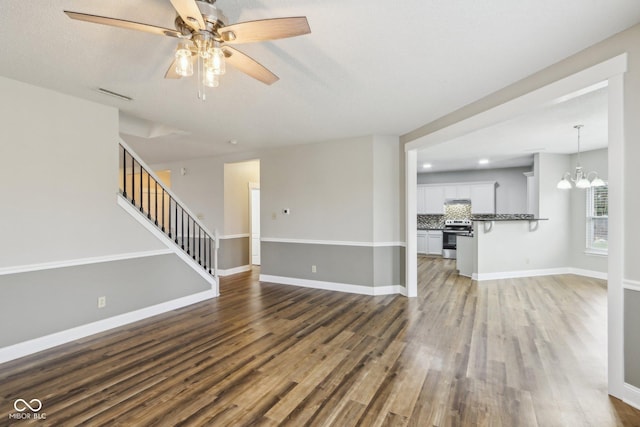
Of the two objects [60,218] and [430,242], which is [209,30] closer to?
[60,218]

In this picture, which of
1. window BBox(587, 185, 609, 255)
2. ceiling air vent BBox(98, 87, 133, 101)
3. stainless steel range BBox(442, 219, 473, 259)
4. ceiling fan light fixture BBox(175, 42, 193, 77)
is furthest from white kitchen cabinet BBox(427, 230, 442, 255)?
ceiling fan light fixture BBox(175, 42, 193, 77)

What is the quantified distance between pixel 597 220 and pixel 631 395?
539cm

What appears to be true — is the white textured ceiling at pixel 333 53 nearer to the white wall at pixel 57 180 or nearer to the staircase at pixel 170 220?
the white wall at pixel 57 180

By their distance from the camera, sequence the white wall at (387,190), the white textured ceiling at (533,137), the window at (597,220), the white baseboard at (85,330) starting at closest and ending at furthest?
the white baseboard at (85,330), the white textured ceiling at (533,137), the white wall at (387,190), the window at (597,220)

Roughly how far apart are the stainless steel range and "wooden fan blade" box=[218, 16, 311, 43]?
7930 millimetres

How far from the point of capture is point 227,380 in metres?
2.37

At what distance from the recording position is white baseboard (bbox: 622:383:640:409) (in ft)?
6.51

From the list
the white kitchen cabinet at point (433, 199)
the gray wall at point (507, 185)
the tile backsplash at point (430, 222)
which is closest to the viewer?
the gray wall at point (507, 185)

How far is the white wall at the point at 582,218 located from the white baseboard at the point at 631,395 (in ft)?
16.4

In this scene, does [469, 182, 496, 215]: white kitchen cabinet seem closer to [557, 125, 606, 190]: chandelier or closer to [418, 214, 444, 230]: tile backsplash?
[418, 214, 444, 230]: tile backsplash

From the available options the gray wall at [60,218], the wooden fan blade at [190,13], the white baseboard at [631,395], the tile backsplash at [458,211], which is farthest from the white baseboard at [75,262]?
the tile backsplash at [458,211]

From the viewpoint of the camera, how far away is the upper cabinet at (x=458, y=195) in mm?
8297

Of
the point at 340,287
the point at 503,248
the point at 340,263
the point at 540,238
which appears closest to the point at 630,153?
the point at 340,263

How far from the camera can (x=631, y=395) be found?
2.02m
